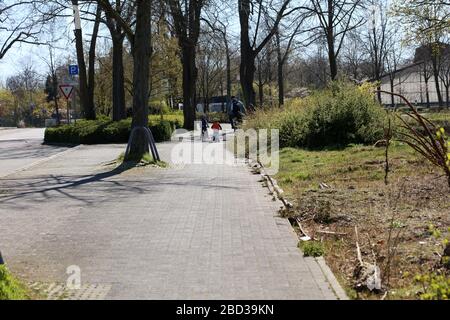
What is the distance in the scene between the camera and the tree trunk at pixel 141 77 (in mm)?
16484

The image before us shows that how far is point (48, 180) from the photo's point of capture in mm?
13922

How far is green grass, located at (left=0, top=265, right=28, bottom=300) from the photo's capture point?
4.71 metres

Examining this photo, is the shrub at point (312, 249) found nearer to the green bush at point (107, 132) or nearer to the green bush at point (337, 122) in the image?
the green bush at point (337, 122)

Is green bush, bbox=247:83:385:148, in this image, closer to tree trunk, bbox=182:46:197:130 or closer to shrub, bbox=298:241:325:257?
shrub, bbox=298:241:325:257

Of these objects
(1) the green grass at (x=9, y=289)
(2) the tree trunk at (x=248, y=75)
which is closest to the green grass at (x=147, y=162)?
(1) the green grass at (x=9, y=289)

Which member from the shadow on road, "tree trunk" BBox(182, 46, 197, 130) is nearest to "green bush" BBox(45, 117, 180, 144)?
"tree trunk" BBox(182, 46, 197, 130)

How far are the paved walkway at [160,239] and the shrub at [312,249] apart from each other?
12 centimetres

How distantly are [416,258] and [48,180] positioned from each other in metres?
Answer: 10.1

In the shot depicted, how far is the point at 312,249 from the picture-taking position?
654cm

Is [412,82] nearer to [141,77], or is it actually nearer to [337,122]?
[337,122]

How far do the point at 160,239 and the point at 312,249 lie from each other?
6.47ft

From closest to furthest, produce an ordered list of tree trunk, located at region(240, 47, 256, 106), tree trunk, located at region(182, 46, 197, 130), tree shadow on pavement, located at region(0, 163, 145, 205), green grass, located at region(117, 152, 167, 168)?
tree shadow on pavement, located at region(0, 163, 145, 205) → green grass, located at region(117, 152, 167, 168) → tree trunk, located at region(240, 47, 256, 106) → tree trunk, located at region(182, 46, 197, 130)

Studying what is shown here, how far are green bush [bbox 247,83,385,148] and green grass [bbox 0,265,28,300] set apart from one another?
52.8 ft

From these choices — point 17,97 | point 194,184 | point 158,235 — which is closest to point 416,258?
point 158,235
